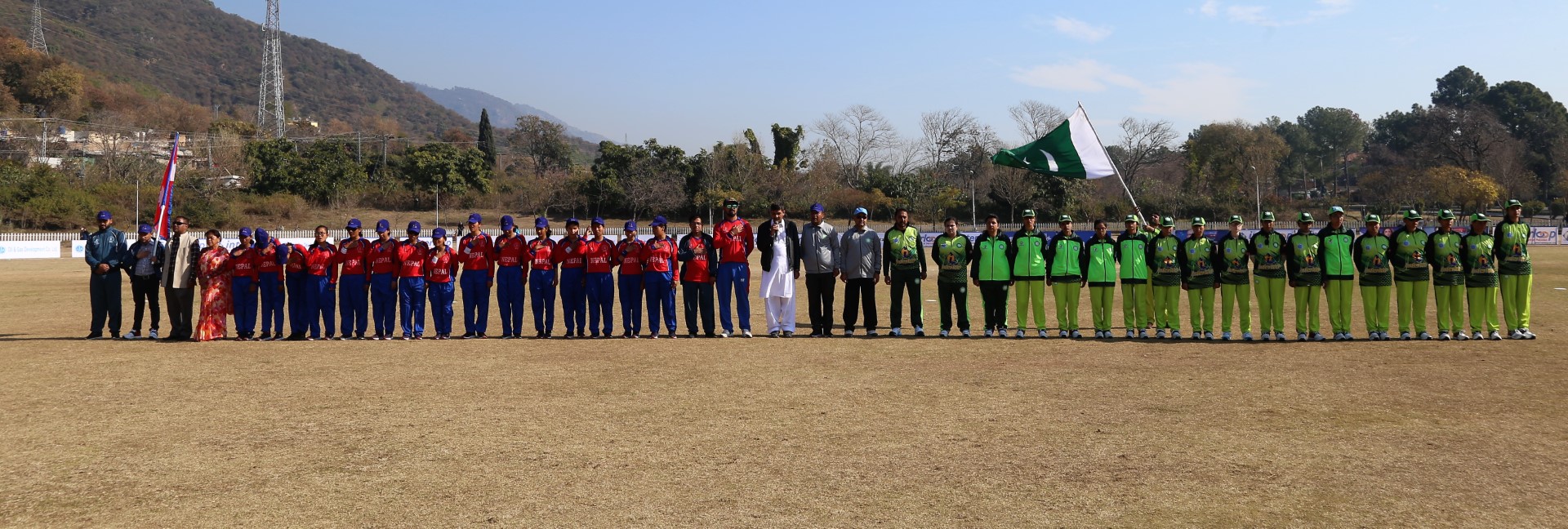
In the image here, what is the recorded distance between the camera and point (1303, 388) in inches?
305

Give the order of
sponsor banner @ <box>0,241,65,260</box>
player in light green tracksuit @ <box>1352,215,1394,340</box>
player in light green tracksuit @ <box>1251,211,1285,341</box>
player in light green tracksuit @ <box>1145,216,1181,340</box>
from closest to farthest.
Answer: player in light green tracksuit @ <box>1352,215,1394,340</box>
player in light green tracksuit @ <box>1251,211,1285,341</box>
player in light green tracksuit @ <box>1145,216,1181,340</box>
sponsor banner @ <box>0,241,65,260</box>

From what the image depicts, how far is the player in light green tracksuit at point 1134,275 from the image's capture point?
11492mm

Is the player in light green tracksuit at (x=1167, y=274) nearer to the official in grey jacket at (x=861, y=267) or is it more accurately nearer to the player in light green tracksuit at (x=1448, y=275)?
the player in light green tracksuit at (x=1448, y=275)

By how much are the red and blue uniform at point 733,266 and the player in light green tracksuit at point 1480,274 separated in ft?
26.2

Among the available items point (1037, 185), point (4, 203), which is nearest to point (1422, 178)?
point (1037, 185)

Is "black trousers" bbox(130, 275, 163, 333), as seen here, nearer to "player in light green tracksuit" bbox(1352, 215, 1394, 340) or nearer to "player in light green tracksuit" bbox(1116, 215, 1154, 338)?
"player in light green tracksuit" bbox(1116, 215, 1154, 338)

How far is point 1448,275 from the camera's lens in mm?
10781

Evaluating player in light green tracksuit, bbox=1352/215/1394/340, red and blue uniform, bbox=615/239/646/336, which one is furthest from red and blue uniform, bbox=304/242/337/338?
player in light green tracksuit, bbox=1352/215/1394/340

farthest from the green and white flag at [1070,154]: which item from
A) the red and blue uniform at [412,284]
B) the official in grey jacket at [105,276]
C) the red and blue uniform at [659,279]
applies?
the official in grey jacket at [105,276]

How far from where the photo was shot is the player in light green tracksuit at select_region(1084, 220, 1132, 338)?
1139 cm

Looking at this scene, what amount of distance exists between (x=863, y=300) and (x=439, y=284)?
5.05m

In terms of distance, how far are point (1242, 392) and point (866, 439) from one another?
3.37m

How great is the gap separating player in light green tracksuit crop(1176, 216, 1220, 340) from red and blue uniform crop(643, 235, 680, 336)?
19.3 ft

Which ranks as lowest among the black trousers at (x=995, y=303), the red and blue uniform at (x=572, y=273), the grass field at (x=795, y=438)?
the grass field at (x=795, y=438)
